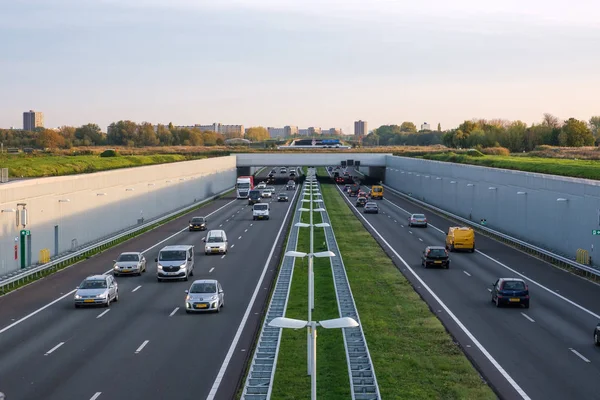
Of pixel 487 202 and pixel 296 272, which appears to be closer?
pixel 296 272

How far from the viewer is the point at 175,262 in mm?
45594

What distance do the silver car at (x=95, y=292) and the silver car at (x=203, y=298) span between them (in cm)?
402

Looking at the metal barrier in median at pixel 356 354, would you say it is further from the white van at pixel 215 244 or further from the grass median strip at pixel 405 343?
the white van at pixel 215 244

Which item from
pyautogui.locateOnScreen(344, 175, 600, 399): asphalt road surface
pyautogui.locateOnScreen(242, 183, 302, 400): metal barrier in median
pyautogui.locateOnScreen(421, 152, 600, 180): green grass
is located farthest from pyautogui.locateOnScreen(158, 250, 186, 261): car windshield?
pyautogui.locateOnScreen(421, 152, 600, 180): green grass

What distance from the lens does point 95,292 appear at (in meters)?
37.5

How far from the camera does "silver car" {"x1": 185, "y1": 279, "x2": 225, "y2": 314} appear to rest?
118 ft

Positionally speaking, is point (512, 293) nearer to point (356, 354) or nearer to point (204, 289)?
point (356, 354)

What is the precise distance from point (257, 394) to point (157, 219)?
6404 centimetres

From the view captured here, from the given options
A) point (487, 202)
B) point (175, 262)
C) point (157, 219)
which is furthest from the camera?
point (157, 219)

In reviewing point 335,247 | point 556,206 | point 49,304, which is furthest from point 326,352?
point 556,206

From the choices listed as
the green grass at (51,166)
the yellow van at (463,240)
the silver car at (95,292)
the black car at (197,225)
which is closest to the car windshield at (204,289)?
the silver car at (95,292)

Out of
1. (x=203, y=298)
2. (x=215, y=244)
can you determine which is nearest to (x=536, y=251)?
(x=215, y=244)

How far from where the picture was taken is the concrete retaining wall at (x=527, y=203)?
53.2 meters

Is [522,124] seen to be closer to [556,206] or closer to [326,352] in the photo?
[556,206]
